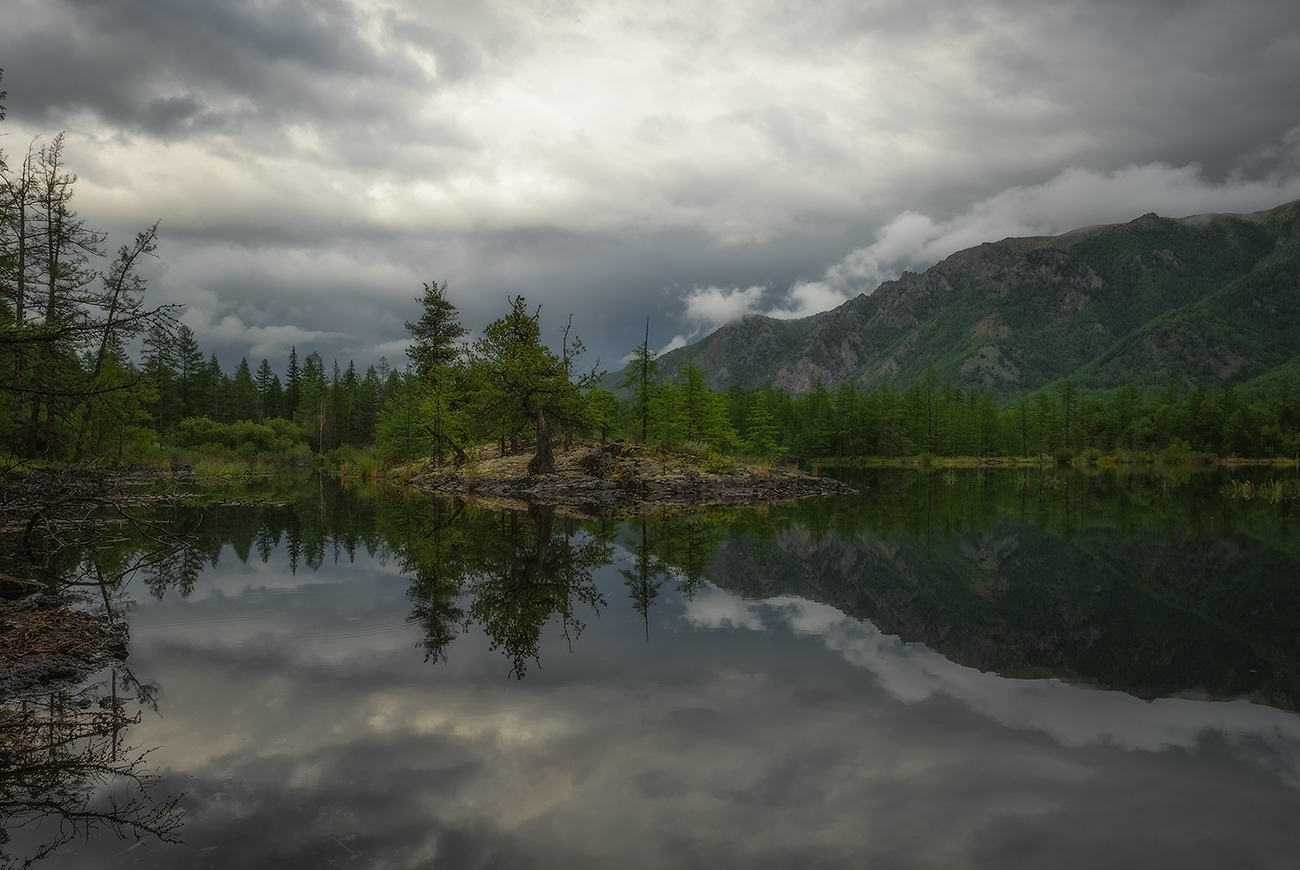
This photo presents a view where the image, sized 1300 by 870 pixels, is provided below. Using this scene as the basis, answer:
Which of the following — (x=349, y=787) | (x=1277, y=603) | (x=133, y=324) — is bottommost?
(x=1277, y=603)

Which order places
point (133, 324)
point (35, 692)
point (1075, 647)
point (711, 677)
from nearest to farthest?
point (35, 692), point (133, 324), point (711, 677), point (1075, 647)

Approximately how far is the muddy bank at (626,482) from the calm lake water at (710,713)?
66.6ft

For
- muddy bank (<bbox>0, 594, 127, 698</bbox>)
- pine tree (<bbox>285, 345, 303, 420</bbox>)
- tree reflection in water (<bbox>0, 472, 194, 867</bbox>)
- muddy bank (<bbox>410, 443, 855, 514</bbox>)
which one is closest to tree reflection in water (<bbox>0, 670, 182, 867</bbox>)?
tree reflection in water (<bbox>0, 472, 194, 867</bbox>)

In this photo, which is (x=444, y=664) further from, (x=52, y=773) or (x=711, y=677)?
(x=52, y=773)

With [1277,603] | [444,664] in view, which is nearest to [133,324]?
[444,664]

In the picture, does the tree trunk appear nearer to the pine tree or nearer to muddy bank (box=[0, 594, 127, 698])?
muddy bank (box=[0, 594, 127, 698])

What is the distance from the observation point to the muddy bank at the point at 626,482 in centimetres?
3950

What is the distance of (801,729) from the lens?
781 cm

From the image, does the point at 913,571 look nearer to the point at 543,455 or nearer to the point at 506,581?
the point at 506,581

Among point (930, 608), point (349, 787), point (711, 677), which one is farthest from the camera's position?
point (930, 608)

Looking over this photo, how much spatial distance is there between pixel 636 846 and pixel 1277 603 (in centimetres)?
1531

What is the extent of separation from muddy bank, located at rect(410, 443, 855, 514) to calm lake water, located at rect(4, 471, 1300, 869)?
800 inches

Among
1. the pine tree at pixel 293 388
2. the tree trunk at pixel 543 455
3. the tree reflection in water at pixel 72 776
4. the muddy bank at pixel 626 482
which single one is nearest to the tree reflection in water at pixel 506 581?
the tree reflection in water at pixel 72 776

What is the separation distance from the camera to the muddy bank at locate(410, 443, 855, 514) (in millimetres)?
39500
